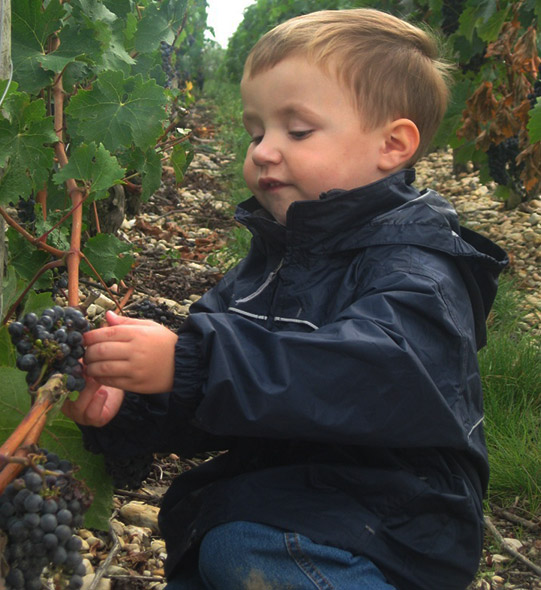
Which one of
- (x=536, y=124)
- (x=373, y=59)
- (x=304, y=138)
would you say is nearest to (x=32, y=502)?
(x=304, y=138)

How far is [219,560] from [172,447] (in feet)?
1.36

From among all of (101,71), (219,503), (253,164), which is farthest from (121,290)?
(219,503)

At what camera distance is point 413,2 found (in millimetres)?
6641

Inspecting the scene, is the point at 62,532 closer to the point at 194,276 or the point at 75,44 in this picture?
the point at 75,44

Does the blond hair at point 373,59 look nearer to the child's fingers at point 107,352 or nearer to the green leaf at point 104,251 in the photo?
the green leaf at point 104,251

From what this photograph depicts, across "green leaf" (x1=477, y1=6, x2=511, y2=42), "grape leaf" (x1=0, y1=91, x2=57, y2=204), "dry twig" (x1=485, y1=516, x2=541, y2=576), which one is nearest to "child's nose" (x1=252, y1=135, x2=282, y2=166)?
"grape leaf" (x1=0, y1=91, x2=57, y2=204)

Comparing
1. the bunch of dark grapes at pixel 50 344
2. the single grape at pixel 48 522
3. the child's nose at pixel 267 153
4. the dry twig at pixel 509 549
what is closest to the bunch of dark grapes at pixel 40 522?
the single grape at pixel 48 522

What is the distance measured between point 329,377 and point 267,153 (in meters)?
0.68

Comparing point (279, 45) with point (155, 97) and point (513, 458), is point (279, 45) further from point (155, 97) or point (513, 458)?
point (513, 458)

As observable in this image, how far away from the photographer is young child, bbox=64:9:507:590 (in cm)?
159

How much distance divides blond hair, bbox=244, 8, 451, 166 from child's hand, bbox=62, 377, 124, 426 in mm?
895

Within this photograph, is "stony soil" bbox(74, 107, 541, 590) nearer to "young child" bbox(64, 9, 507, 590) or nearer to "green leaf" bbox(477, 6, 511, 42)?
"young child" bbox(64, 9, 507, 590)

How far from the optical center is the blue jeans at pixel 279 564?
1.70 m

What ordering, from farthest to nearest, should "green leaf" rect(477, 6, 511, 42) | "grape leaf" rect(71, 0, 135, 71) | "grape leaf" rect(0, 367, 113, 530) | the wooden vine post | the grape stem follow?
"green leaf" rect(477, 6, 511, 42) < "grape leaf" rect(71, 0, 135, 71) < "grape leaf" rect(0, 367, 113, 530) < the wooden vine post < the grape stem
